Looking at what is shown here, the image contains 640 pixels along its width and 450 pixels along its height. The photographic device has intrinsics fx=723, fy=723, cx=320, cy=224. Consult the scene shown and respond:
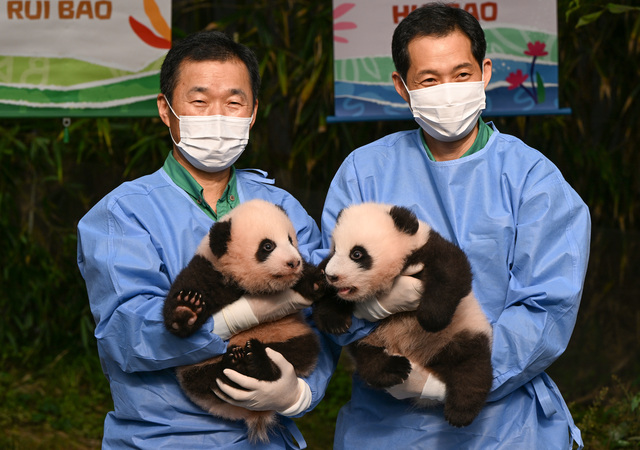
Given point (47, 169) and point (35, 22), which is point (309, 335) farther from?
point (47, 169)

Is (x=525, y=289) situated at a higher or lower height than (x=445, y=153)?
lower

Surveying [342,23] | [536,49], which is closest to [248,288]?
[342,23]

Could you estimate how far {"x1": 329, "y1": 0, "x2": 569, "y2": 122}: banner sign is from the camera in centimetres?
385

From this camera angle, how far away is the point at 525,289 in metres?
A: 2.24

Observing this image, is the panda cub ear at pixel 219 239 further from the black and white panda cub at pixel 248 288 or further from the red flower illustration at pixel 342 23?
the red flower illustration at pixel 342 23

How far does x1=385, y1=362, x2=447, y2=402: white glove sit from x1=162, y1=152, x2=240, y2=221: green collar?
852mm

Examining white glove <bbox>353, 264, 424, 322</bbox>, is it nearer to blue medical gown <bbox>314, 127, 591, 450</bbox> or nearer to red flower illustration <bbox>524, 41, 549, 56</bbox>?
blue medical gown <bbox>314, 127, 591, 450</bbox>

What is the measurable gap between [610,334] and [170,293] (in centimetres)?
381


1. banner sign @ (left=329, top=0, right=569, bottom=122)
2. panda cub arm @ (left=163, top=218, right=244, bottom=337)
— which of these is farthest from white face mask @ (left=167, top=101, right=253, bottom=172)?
banner sign @ (left=329, top=0, right=569, bottom=122)

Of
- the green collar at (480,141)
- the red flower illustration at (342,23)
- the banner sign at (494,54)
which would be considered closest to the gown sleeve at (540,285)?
the green collar at (480,141)

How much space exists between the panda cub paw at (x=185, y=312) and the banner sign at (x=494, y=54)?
6.60ft

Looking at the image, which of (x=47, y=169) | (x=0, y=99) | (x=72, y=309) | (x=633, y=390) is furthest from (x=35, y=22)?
(x=633, y=390)

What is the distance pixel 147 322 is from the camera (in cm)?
217

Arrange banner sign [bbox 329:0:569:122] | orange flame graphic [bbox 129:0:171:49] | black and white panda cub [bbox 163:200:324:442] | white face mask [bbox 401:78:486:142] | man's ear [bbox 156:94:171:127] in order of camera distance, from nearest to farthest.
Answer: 1. black and white panda cub [bbox 163:200:324:442]
2. white face mask [bbox 401:78:486:142]
3. man's ear [bbox 156:94:171:127]
4. banner sign [bbox 329:0:569:122]
5. orange flame graphic [bbox 129:0:171:49]
